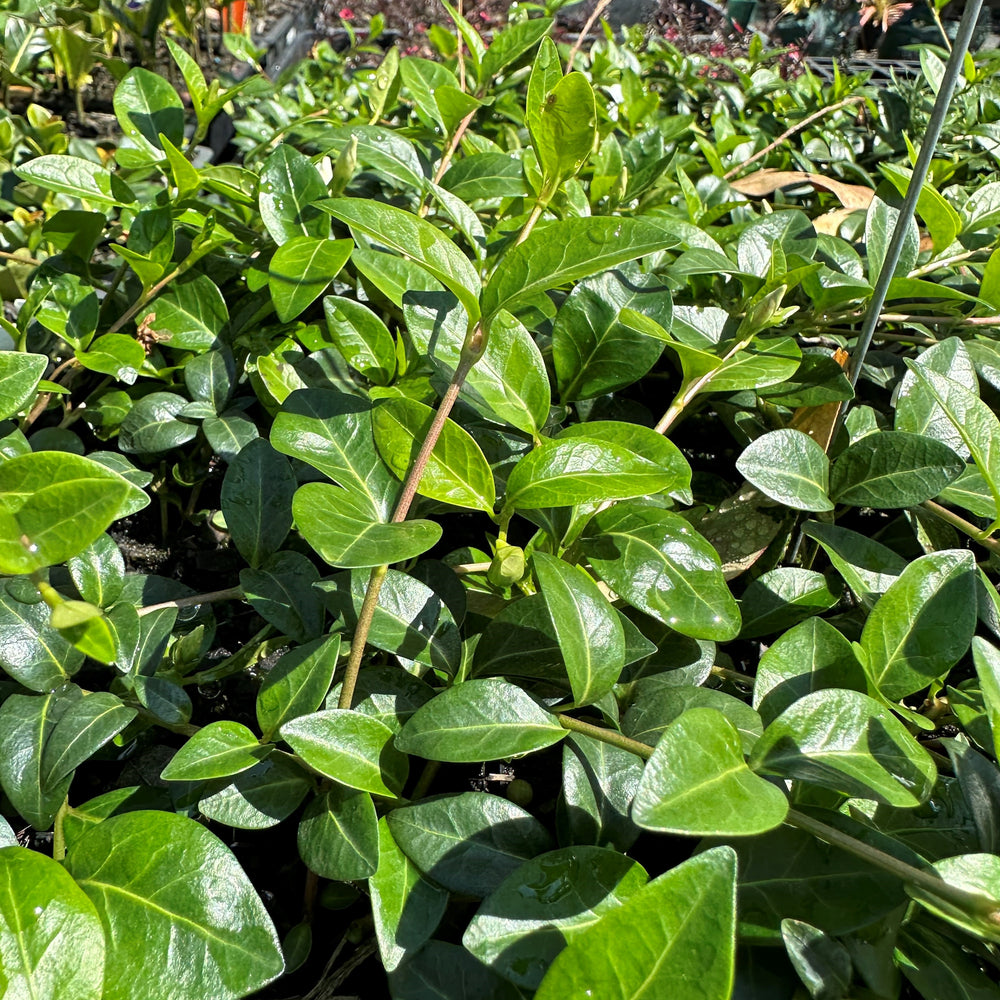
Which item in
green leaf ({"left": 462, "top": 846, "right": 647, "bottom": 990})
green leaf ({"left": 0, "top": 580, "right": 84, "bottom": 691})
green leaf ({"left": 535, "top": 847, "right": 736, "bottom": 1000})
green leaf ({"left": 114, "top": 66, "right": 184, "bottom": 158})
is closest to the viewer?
green leaf ({"left": 535, "top": 847, "right": 736, "bottom": 1000})

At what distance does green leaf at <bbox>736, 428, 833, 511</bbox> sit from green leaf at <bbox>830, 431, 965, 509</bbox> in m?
0.02

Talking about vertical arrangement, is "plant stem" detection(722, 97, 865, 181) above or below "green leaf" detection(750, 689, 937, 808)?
above

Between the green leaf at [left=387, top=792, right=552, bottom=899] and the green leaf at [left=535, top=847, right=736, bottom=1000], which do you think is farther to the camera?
the green leaf at [left=387, top=792, right=552, bottom=899]

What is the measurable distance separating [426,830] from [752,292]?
2.36ft

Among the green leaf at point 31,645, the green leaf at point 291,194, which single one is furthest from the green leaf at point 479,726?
the green leaf at point 291,194

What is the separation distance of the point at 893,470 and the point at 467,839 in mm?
541

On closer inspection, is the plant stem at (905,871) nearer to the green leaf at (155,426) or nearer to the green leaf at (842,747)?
the green leaf at (842,747)

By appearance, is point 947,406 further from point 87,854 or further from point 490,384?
point 87,854

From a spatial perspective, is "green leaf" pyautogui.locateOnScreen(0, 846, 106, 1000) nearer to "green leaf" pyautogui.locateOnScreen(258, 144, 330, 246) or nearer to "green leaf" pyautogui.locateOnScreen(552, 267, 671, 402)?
"green leaf" pyautogui.locateOnScreen(552, 267, 671, 402)

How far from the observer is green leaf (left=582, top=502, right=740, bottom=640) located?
2.40 ft

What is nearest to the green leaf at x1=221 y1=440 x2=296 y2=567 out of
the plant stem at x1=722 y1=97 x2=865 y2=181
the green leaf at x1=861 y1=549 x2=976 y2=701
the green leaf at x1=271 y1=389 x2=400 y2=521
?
the green leaf at x1=271 y1=389 x2=400 y2=521

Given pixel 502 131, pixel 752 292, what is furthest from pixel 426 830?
pixel 502 131

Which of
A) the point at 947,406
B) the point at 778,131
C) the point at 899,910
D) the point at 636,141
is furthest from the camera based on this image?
the point at 778,131

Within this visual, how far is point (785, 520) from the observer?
99 cm
